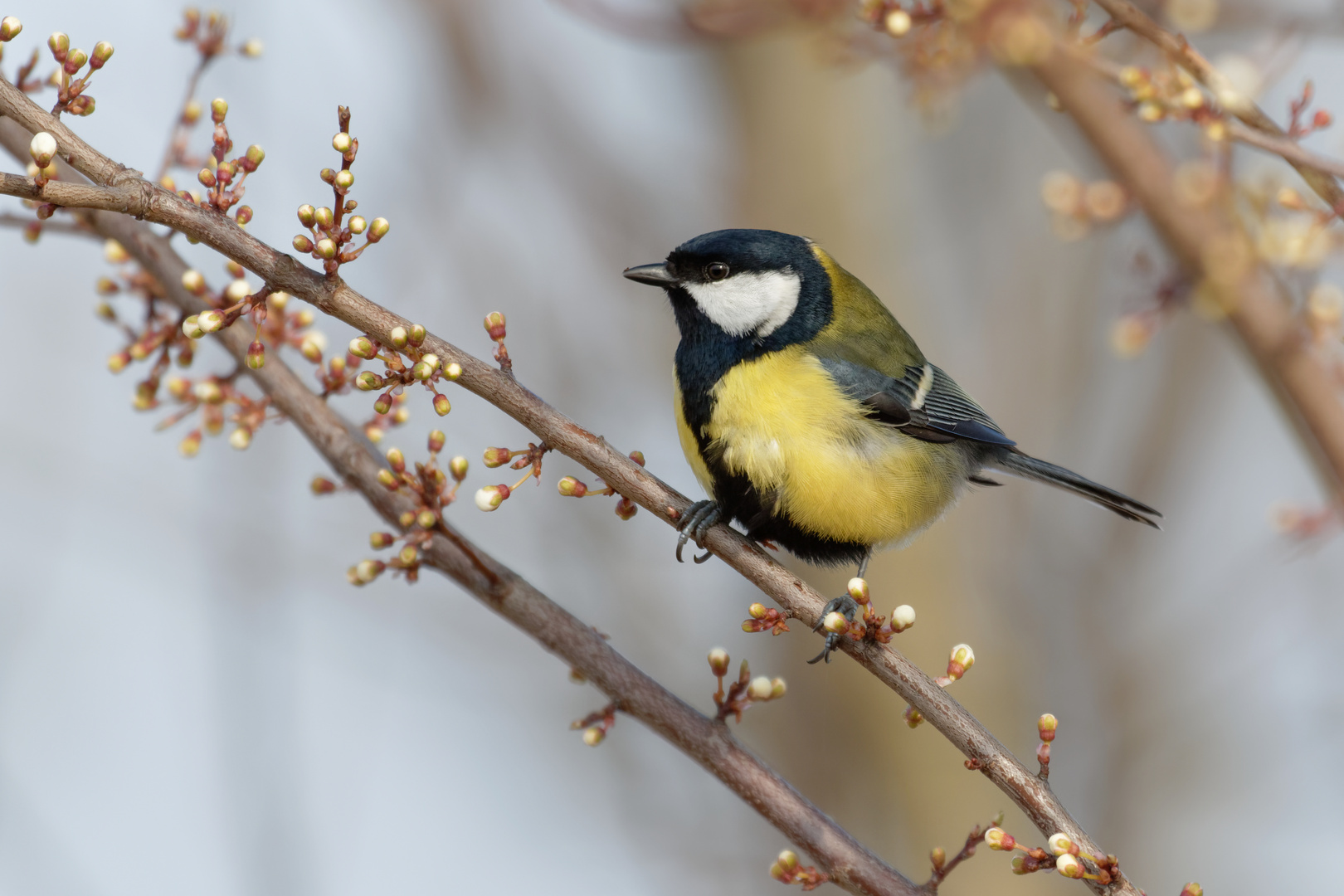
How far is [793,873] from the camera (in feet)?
7.52

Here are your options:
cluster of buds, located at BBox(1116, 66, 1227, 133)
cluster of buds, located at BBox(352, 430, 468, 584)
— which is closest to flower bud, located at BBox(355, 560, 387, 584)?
cluster of buds, located at BBox(352, 430, 468, 584)

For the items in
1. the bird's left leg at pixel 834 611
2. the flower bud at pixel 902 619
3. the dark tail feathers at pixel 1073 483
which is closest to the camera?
the flower bud at pixel 902 619

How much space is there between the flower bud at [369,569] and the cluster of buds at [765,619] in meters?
0.78

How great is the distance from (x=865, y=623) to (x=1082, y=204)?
1.02 m

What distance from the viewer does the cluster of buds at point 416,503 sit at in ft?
7.93

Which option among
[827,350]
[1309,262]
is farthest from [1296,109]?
[827,350]

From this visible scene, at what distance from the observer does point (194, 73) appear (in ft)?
9.52

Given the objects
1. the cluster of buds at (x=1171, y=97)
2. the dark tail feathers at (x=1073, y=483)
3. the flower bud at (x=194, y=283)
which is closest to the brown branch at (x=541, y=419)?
the flower bud at (x=194, y=283)

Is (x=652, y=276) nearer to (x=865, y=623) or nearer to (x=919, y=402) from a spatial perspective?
(x=919, y=402)

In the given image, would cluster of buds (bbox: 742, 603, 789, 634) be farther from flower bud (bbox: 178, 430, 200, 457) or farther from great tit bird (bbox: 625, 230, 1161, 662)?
flower bud (bbox: 178, 430, 200, 457)

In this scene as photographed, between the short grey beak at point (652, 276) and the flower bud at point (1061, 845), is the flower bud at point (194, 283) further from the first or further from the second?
the flower bud at point (1061, 845)

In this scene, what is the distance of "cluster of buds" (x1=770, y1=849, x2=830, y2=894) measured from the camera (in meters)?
2.27

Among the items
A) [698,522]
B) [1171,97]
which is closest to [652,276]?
[698,522]

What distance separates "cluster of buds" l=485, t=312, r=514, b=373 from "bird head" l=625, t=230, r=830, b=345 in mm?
1272
